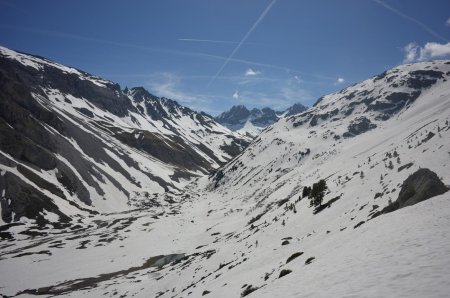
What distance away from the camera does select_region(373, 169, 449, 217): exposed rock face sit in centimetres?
2098

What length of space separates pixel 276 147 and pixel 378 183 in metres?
132

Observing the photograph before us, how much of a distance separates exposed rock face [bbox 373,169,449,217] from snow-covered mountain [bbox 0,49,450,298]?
0.26 feet

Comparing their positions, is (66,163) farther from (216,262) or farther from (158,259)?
(216,262)

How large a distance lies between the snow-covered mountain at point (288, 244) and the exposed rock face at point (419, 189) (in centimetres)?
8

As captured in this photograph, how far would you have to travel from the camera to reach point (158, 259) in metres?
61.5

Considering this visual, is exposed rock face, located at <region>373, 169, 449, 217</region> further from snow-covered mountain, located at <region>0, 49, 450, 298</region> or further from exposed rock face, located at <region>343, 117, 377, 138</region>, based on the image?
exposed rock face, located at <region>343, 117, 377, 138</region>

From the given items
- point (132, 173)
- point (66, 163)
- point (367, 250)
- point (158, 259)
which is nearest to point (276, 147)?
point (132, 173)

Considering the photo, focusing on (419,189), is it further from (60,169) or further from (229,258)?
(60,169)

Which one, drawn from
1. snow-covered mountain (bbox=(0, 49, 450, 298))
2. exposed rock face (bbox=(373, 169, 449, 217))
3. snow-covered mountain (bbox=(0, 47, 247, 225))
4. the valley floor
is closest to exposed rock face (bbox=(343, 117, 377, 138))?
snow-covered mountain (bbox=(0, 49, 450, 298))

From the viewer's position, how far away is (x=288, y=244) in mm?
29406

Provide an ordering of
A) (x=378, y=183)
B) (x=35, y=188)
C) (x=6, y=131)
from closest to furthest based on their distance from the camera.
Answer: (x=378, y=183) < (x=35, y=188) < (x=6, y=131)

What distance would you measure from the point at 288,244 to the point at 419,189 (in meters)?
12.2

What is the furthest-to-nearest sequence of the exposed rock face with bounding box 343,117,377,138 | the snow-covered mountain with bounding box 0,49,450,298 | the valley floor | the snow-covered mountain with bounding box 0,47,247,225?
1. the exposed rock face with bounding box 343,117,377,138
2. the snow-covered mountain with bounding box 0,47,247,225
3. the snow-covered mountain with bounding box 0,49,450,298
4. the valley floor

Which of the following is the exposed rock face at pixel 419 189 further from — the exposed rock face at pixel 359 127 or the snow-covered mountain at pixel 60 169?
the exposed rock face at pixel 359 127
